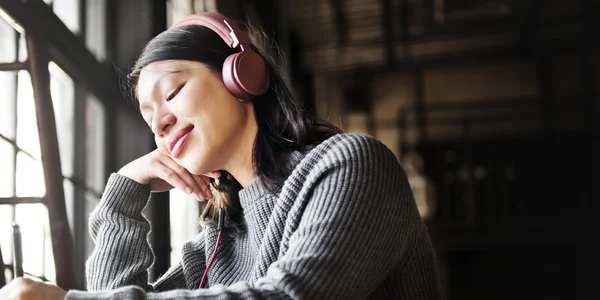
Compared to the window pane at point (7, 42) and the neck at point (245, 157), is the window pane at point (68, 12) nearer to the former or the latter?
the window pane at point (7, 42)

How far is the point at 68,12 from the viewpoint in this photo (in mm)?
1112

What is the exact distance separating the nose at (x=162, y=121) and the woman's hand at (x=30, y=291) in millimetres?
322

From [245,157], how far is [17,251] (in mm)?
372

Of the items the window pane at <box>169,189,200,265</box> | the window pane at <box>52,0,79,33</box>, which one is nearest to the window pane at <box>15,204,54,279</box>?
the window pane at <box>52,0,79,33</box>

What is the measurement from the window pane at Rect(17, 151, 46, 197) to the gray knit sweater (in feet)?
0.54

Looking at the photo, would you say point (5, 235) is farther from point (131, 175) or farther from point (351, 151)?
point (351, 151)

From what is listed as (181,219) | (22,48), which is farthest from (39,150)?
(181,219)

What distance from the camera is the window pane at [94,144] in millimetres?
1179

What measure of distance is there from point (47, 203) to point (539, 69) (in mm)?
5386

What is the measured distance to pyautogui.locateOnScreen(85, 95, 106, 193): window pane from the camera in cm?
118

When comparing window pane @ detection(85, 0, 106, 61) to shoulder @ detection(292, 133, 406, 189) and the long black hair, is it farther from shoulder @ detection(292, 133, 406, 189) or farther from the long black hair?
shoulder @ detection(292, 133, 406, 189)

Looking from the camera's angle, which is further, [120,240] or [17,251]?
[120,240]

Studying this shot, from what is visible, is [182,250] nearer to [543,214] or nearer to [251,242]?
[251,242]

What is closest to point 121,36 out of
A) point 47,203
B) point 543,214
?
point 47,203
